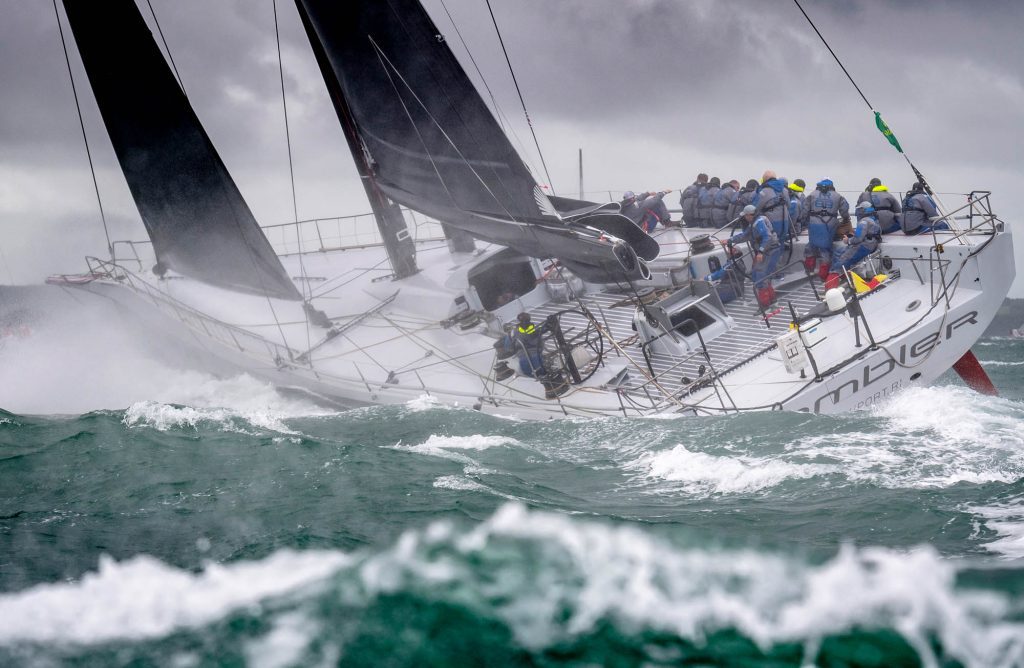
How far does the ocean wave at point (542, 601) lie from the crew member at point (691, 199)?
8039 millimetres

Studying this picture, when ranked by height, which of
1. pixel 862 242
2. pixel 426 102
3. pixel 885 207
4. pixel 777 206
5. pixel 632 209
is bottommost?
pixel 862 242

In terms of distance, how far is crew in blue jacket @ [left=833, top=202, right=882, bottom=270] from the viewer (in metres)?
8.36

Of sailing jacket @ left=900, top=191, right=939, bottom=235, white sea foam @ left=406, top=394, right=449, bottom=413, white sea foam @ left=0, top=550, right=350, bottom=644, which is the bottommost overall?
white sea foam @ left=0, top=550, right=350, bottom=644

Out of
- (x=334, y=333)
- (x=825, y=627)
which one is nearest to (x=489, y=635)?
(x=825, y=627)

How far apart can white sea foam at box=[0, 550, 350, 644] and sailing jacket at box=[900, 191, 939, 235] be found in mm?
7479

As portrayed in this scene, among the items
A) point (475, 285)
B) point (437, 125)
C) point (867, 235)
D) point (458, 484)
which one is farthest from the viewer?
point (475, 285)

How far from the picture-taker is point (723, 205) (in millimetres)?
10477

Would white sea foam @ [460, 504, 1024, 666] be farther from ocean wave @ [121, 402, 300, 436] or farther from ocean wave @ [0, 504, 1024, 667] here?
ocean wave @ [121, 402, 300, 436]

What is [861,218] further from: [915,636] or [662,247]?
[915,636]

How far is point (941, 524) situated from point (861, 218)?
597 cm

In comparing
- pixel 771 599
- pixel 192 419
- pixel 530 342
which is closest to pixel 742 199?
pixel 530 342

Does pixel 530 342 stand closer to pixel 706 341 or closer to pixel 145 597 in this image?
pixel 706 341

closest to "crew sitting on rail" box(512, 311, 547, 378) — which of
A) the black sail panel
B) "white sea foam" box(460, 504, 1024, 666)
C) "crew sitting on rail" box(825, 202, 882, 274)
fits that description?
the black sail panel

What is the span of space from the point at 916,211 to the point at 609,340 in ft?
11.2
